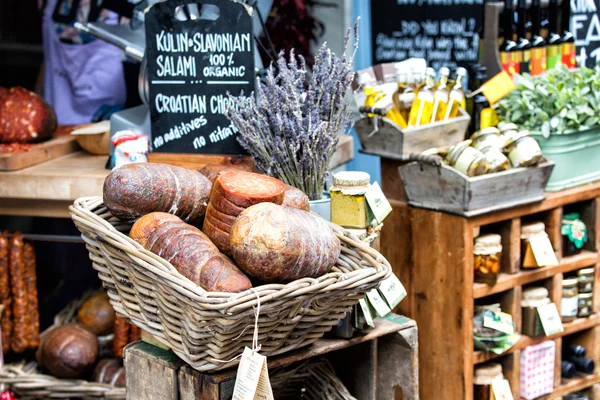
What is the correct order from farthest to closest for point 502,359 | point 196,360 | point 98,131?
point 98,131 → point 502,359 → point 196,360

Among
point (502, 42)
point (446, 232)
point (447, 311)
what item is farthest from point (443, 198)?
point (502, 42)

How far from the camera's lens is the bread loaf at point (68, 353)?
265cm

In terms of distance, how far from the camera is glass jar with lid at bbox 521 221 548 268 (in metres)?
2.54

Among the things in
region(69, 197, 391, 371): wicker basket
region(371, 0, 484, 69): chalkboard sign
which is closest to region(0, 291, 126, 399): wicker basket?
region(69, 197, 391, 371): wicker basket

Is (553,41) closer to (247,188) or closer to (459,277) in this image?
(459,277)

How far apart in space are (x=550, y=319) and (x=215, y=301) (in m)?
1.57

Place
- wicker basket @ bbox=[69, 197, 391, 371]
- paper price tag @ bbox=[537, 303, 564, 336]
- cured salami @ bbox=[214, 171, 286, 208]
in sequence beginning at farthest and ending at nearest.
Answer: paper price tag @ bbox=[537, 303, 564, 336] → cured salami @ bbox=[214, 171, 286, 208] → wicker basket @ bbox=[69, 197, 391, 371]

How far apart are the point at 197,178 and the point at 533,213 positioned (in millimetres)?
1377

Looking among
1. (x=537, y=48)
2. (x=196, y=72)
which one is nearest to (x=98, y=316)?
(x=196, y=72)

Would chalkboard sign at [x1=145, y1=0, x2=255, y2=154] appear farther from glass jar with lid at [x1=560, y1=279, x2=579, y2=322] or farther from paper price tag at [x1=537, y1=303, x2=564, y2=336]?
glass jar with lid at [x1=560, y1=279, x2=579, y2=322]

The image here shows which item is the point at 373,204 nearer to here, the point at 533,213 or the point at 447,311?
the point at 447,311

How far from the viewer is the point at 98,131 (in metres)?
2.88

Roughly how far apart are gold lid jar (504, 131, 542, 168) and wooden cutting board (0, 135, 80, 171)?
5.38ft

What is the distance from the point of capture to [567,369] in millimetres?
2744
